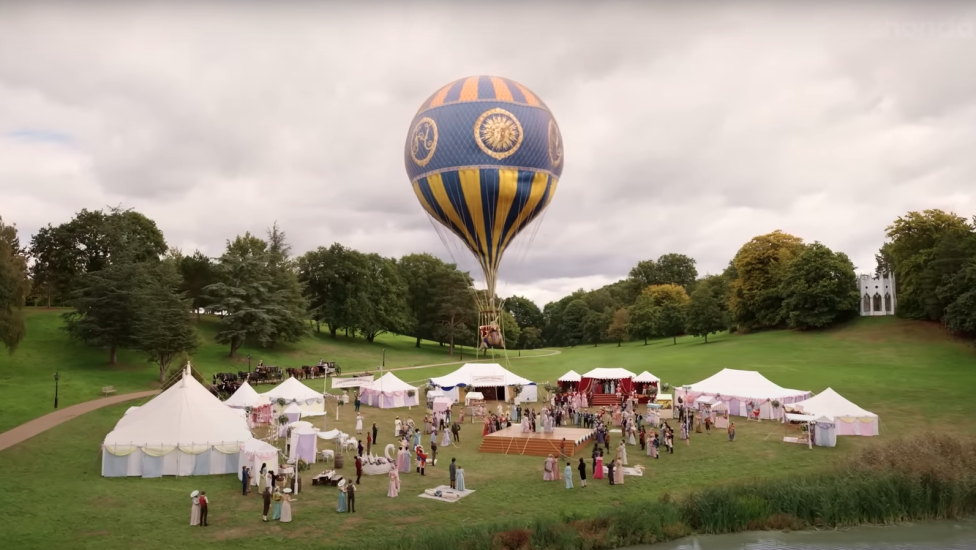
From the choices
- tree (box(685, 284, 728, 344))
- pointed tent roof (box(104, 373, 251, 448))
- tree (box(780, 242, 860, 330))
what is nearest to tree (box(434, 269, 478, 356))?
tree (box(685, 284, 728, 344))

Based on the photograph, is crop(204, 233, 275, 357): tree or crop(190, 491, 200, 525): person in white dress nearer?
crop(190, 491, 200, 525): person in white dress

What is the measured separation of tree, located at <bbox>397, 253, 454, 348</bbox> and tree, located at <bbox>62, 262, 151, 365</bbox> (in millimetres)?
34057

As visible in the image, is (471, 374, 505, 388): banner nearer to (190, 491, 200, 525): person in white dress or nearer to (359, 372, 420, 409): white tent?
(359, 372, 420, 409): white tent

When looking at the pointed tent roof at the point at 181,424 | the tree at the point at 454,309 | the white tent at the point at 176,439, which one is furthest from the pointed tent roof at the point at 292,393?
the tree at the point at 454,309

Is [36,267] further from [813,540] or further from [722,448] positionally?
[813,540]

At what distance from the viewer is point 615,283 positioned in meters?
135

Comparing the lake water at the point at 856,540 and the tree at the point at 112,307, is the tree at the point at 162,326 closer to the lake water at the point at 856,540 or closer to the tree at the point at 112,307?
the tree at the point at 112,307

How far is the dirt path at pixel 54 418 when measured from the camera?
85.8 feet

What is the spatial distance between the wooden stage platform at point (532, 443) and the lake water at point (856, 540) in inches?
353

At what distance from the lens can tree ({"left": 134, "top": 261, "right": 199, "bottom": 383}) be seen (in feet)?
136

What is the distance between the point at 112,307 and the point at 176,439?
2687 centimetres

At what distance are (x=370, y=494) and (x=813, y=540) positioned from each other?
1231 cm

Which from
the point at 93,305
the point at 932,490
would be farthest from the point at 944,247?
the point at 93,305

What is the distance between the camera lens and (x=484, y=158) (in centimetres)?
3084
